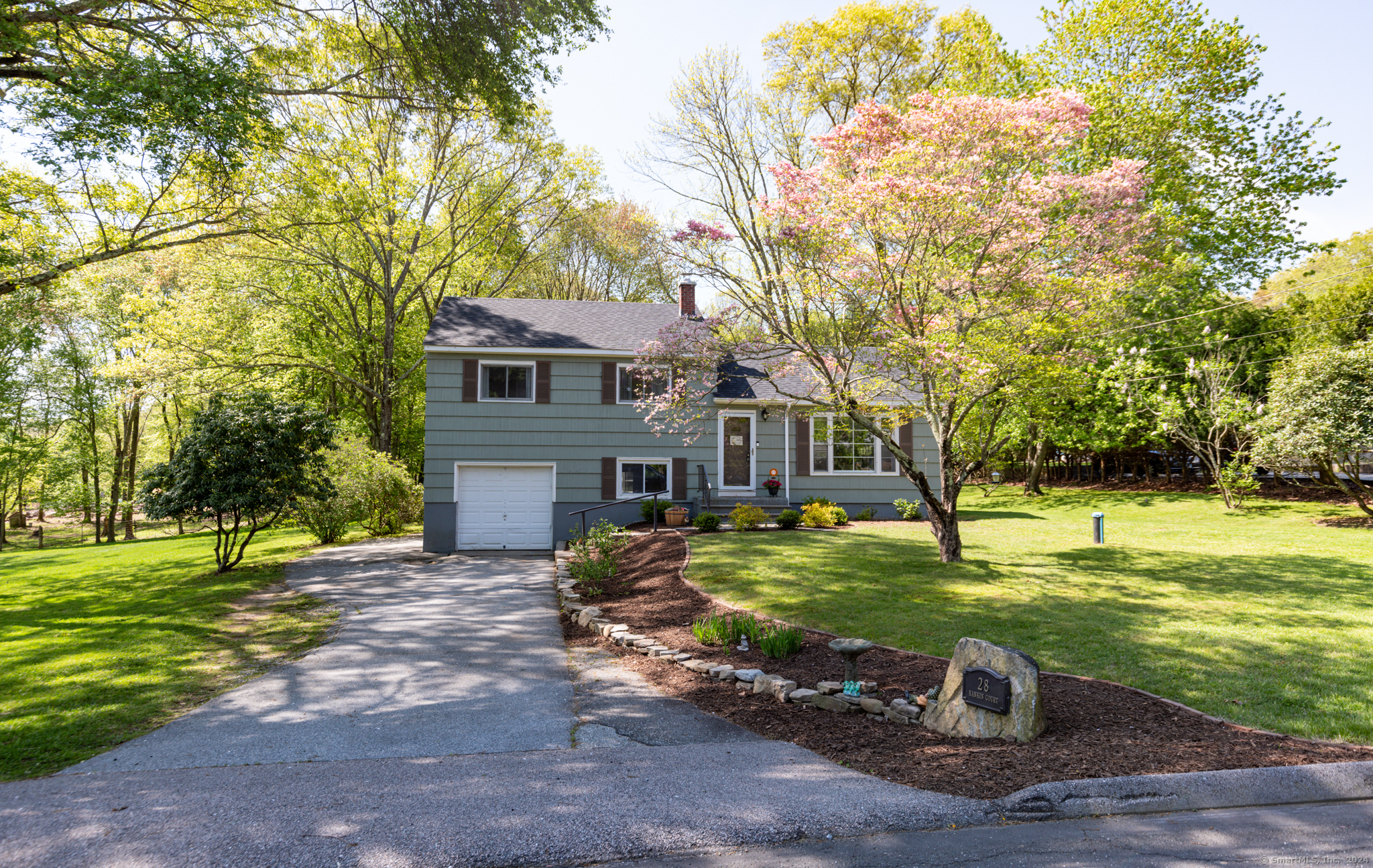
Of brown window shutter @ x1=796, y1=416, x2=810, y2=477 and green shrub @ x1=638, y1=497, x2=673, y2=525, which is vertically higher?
brown window shutter @ x1=796, y1=416, x2=810, y2=477

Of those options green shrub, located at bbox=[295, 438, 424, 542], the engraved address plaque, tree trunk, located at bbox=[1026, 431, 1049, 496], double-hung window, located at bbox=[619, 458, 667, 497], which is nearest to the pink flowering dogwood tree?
the engraved address plaque

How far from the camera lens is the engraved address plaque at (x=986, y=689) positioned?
4281 millimetres

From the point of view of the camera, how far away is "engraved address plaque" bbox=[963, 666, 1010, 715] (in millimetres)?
4281

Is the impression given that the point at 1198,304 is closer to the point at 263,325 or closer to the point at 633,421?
the point at 633,421

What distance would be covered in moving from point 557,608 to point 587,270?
895 inches

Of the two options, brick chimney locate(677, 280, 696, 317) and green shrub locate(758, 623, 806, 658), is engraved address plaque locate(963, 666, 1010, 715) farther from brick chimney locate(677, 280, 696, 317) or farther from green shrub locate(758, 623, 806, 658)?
brick chimney locate(677, 280, 696, 317)

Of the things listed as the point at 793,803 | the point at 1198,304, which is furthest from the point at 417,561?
the point at 1198,304

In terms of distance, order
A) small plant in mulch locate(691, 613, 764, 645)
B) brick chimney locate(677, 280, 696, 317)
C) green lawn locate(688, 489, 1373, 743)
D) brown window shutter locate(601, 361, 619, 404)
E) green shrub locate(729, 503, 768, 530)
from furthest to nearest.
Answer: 1. brick chimney locate(677, 280, 696, 317)
2. brown window shutter locate(601, 361, 619, 404)
3. green shrub locate(729, 503, 768, 530)
4. small plant in mulch locate(691, 613, 764, 645)
5. green lawn locate(688, 489, 1373, 743)

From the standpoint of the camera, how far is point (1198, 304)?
18.6 m

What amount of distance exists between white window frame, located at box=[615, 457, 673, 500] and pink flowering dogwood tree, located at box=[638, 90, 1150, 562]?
5.41 meters

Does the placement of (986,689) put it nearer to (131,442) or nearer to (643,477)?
(643,477)

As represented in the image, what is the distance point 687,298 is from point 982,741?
1431 cm

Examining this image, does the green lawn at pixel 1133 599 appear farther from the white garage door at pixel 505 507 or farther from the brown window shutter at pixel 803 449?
the white garage door at pixel 505 507

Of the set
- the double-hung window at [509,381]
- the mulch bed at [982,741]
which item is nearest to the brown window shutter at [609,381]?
the double-hung window at [509,381]
